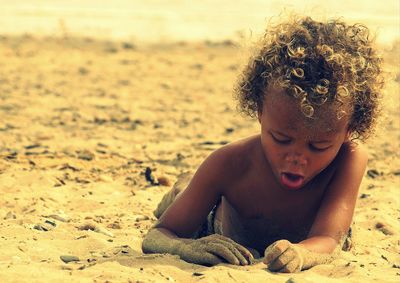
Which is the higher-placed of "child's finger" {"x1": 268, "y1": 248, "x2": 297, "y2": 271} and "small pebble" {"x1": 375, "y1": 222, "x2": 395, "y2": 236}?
"child's finger" {"x1": 268, "y1": 248, "x2": 297, "y2": 271}

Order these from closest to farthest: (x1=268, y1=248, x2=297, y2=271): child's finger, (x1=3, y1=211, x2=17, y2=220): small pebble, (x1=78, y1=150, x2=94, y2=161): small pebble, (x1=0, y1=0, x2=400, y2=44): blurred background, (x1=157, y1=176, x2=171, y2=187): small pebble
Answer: (x1=268, y1=248, x2=297, y2=271): child's finger
(x1=3, y1=211, x2=17, y2=220): small pebble
(x1=157, y1=176, x2=171, y2=187): small pebble
(x1=78, y1=150, x2=94, y2=161): small pebble
(x1=0, y1=0, x2=400, y2=44): blurred background

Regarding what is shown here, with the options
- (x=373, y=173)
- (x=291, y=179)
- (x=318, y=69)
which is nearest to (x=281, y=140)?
(x=291, y=179)

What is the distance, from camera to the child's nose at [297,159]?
177 inches

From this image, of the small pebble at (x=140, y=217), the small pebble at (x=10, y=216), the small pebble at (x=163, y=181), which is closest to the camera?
the small pebble at (x=10, y=216)

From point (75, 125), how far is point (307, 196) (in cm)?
414

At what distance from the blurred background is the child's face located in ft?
27.7

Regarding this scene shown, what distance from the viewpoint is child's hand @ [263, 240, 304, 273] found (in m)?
4.46

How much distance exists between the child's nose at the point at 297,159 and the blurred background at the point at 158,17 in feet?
28.0

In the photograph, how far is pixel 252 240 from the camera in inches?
200

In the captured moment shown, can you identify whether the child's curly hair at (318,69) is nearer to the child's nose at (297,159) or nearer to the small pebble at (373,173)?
the child's nose at (297,159)

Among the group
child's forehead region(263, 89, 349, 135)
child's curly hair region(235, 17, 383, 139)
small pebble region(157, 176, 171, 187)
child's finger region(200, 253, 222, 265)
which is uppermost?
child's curly hair region(235, 17, 383, 139)

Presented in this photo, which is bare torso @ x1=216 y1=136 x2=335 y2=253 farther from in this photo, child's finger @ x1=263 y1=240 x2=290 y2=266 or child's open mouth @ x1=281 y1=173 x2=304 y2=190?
child's finger @ x1=263 y1=240 x2=290 y2=266

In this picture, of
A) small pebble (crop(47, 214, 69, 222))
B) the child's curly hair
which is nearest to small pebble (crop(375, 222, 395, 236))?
the child's curly hair

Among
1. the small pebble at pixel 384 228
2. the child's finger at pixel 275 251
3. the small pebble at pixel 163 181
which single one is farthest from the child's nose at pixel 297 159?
the small pebble at pixel 163 181
